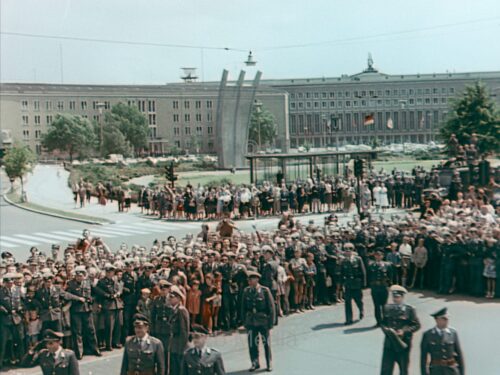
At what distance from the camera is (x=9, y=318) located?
39.0 feet

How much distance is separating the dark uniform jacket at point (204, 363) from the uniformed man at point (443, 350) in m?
2.35

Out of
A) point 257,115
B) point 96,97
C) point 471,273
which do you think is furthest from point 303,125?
point 471,273

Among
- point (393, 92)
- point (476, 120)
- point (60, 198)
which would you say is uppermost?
point (393, 92)

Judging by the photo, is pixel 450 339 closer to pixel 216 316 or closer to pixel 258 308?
pixel 258 308

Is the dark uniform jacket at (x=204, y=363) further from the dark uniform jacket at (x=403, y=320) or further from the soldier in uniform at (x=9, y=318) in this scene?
the soldier in uniform at (x=9, y=318)

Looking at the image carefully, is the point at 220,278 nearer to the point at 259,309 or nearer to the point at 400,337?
the point at 259,309

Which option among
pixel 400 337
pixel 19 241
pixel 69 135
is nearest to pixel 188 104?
pixel 69 135

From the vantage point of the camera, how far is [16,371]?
38.7 feet

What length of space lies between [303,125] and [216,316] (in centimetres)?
12582

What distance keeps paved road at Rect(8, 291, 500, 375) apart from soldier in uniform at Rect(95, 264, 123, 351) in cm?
32

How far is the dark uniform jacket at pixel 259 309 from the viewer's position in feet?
36.4

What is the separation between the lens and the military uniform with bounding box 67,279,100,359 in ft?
40.5

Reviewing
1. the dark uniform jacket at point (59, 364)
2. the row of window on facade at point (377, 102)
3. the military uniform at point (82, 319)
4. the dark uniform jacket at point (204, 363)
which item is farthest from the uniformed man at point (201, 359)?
the row of window on facade at point (377, 102)

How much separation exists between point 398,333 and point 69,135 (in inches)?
3893
